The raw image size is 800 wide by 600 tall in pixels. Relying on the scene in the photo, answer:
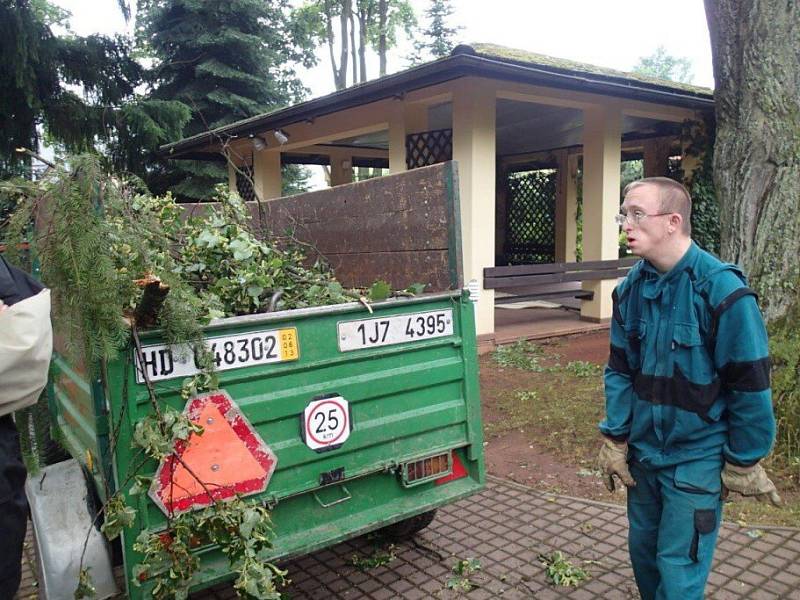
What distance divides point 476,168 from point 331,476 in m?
5.88

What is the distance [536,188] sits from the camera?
50.1 ft

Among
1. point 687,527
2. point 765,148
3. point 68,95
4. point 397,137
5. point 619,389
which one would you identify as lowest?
point 687,527

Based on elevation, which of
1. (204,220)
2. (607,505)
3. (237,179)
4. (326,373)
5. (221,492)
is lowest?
(607,505)

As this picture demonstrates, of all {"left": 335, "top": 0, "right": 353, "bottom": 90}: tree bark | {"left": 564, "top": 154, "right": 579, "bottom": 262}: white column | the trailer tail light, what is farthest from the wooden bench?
{"left": 335, "top": 0, "right": 353, "bottom": 90}: tree bark

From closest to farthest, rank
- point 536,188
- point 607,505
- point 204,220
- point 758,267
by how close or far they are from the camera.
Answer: point 204,220
point 607,505
point 758,267
point 536,188

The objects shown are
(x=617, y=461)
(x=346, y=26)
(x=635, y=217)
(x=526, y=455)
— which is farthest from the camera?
(x=346, y=26)

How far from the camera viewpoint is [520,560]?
331 cm

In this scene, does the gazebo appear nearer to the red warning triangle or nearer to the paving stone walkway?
the paving stone walkway

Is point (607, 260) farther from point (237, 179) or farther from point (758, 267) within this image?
point (237, 179)

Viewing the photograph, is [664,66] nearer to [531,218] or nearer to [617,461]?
[531,218]

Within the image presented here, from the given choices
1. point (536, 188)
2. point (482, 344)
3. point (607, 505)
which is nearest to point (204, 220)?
point (607, 505)

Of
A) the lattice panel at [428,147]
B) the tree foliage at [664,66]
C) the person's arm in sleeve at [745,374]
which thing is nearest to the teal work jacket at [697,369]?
the person's arm in sleeve at [745,374]

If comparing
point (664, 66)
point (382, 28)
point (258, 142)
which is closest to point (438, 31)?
point (382, 28)

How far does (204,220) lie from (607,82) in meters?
6.05
